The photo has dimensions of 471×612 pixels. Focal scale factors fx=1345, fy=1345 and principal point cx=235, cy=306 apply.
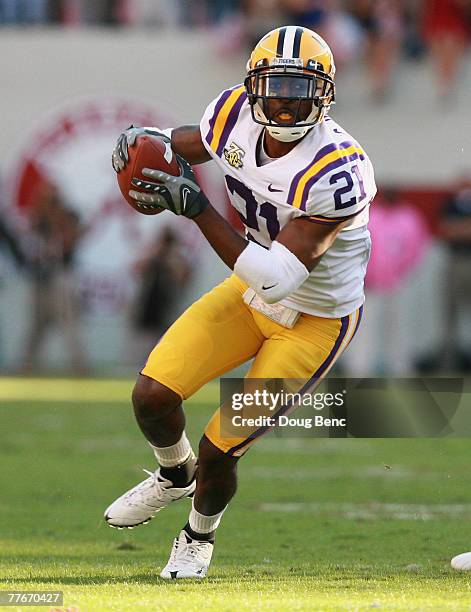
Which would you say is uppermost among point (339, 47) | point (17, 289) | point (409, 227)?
point (339, 47)

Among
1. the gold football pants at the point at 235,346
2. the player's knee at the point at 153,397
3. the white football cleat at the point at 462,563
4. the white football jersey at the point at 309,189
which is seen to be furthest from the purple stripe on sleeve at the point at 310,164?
the white football cleat at the point at 462,563

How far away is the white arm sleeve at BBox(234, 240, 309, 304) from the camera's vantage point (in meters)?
4.40

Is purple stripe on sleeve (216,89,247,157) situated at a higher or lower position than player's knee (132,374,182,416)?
higher

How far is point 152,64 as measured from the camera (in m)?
15.0

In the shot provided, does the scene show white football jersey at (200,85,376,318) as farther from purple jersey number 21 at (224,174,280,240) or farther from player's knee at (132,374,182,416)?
player's knee at (132,374,182,416)

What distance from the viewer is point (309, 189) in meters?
4.46

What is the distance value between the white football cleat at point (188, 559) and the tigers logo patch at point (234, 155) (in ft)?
4.26

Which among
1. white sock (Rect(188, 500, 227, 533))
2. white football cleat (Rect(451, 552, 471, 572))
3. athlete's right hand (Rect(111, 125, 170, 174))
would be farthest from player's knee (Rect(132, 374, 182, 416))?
white football cleat (Rect(451, 552, 471, 572))

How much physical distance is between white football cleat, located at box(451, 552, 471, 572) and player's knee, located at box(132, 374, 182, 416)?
1109mm

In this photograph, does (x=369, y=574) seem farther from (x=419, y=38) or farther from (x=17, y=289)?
(x=419, y=38)

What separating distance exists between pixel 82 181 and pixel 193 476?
9074 mm

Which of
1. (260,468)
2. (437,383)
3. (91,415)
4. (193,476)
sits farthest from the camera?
(437,383)

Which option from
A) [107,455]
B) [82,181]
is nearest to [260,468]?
[107,455]

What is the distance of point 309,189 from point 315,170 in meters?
0.08
